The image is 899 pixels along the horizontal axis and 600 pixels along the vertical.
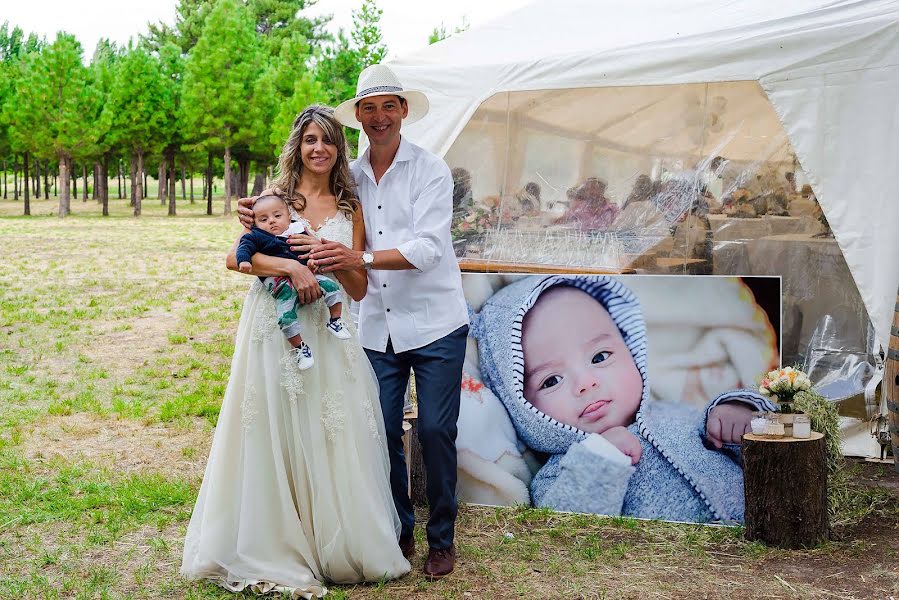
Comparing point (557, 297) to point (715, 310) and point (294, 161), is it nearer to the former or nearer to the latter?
point (715, 310)

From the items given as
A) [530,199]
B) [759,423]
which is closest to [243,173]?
[530,199]

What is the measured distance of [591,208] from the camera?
21.4ft

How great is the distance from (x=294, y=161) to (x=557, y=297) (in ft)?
5.73

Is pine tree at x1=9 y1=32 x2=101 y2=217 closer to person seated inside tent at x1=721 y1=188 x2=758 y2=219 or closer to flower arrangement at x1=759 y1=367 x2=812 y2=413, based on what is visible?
person seated inside tent at x1=721 y1=188 x2=758 y2=219

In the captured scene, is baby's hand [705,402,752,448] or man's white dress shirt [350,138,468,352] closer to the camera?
man's white dress shirt [350,138,468,352]

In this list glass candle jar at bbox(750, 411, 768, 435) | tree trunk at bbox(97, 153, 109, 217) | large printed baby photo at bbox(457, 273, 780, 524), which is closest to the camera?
→ glass candle jar at bbox(750, 411, 768, 435)

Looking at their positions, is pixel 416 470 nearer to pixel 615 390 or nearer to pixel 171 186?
pixel 615 390

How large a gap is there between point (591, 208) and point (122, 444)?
11.3ft

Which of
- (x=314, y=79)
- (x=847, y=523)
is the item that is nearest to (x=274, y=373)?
(x=847, y=523)

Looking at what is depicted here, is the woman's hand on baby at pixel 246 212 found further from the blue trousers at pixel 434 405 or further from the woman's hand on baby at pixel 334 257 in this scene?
the blue trousers at pixel 434 405

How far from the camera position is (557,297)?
488 centimetres

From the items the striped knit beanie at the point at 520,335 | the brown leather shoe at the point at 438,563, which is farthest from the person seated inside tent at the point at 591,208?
the brown leather shoe at the point at 438,563

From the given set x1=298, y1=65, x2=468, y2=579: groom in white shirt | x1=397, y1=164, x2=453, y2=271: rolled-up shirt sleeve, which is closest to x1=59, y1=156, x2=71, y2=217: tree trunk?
x1=298, y1=65, x2=468, y2=579: groom in white shirt

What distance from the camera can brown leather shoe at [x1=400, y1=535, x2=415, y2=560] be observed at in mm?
3973
